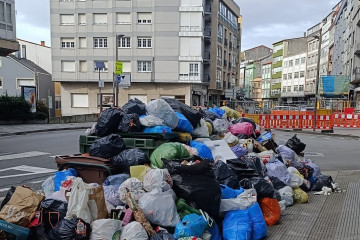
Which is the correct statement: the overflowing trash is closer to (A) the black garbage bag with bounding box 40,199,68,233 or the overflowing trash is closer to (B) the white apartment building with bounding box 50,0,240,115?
(A) the black garbage bag with bounding box 40,199,68,233

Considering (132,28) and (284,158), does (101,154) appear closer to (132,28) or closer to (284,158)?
(284,158)

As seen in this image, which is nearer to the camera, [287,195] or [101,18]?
[287,195]

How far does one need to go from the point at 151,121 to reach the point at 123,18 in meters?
Answer: 34.9

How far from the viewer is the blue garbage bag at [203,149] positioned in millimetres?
5637

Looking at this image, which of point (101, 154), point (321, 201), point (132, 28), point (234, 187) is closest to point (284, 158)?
point (321, 201)

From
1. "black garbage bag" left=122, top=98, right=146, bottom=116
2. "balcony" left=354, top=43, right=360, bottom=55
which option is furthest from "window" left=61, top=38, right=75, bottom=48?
"black garbage bag" left=122, top=98, right=146, bottom=116

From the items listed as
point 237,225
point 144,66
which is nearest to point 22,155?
point 237,225

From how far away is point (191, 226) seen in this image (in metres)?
3.64

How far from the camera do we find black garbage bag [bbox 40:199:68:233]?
354 centimetres

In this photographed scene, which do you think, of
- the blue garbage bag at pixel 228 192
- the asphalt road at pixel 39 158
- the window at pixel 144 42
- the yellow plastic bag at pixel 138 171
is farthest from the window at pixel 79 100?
the blue garbage bag at pixel 228 192

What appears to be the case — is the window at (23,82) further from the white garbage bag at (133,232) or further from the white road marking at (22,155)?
the white garbage bag at (133,232)

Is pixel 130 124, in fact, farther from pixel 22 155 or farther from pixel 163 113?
pixel 22 155

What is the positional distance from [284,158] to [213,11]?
39.6 meters

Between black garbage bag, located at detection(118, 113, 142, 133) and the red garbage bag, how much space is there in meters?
2.34
